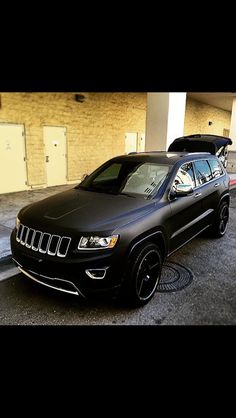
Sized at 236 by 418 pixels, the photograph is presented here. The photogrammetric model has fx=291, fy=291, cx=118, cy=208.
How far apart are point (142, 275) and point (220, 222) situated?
2809mm

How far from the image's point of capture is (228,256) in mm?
4801

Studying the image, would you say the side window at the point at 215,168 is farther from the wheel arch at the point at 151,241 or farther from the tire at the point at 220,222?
the wheel arch at the point at 151,241

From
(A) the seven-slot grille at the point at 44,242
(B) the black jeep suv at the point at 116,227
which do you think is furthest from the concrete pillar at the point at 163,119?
(A) the seven-slot grille at the point at 44,242

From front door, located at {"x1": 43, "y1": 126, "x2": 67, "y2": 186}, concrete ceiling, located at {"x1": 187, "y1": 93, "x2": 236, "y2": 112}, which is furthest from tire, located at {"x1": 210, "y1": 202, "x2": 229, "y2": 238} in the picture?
concrete ceiling, located at {"x1": 187, "y1": 93, "x2": 236, "y2": 112}

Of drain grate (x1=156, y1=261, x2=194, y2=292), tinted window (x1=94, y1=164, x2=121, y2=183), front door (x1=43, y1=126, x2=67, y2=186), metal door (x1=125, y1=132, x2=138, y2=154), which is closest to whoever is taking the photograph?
drain grate (x1=156, y1=261, x2=194, y2=292)

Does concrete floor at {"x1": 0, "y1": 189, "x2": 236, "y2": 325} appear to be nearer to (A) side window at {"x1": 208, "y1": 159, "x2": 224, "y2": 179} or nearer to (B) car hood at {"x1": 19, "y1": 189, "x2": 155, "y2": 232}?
(B) car hood at {"x1": 19, "y1": 189, "x2": 155, "y2": 232}

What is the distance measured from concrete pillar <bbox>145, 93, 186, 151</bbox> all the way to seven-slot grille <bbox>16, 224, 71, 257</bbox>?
7151 millimetres

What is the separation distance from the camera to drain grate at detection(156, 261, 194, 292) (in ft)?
12.4

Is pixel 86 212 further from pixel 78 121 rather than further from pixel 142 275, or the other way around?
pixel 78 121

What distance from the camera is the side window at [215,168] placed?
5.27m

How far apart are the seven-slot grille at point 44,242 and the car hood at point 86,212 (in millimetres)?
88
